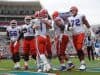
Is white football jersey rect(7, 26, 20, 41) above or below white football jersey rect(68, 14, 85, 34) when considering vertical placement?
below

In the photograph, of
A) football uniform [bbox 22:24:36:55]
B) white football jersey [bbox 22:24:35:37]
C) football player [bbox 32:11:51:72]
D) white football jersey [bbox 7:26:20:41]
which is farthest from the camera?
white football jersey [bbox 7:26:20:41]

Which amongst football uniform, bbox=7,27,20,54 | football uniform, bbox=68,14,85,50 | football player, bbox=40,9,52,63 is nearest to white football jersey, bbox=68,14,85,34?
football uniform, bbox=68,14,85,50

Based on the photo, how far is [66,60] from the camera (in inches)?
540

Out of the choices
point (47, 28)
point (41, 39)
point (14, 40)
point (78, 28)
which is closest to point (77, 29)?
point (78, 28)

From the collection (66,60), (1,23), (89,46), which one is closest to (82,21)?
(66,60)

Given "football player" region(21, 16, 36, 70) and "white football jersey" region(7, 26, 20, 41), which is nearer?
"football player" region(21, 16, 36, 70)

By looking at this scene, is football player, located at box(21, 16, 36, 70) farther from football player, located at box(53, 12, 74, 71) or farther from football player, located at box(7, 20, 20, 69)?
football player, located at box(53, 12, 74, 71)

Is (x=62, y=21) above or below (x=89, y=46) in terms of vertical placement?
above

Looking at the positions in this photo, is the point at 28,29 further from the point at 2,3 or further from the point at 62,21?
the point at 2,3

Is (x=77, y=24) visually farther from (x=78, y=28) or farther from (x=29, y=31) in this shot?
(x=29, y=31)

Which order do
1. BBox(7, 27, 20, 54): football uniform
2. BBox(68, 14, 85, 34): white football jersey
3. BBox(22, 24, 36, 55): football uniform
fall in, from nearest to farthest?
1. BBox(68, 14, 85, 34): white football jersey
2. BBox(22, 24, 36, 55): football uniform
3. BBox(7, 27, 20, 54): football uniform

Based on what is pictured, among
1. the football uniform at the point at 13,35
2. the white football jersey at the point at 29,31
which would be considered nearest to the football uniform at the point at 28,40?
the white football jersey at the point at 29,31

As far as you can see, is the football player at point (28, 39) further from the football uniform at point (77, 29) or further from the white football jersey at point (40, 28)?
the white football jersey at point (40, 28)

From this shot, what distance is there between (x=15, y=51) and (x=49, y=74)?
4800 mm
